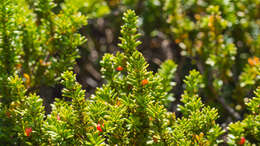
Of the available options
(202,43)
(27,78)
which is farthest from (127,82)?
(202,43)

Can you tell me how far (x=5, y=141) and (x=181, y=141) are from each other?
0.95 metres

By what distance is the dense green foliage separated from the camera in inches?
55.6

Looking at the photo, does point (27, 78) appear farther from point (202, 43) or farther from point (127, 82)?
point (202, 43)

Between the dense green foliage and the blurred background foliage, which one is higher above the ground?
the blurred background foliage

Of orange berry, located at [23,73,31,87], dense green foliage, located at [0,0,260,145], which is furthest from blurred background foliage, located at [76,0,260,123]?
orange berry, located at [23,73,31,87]

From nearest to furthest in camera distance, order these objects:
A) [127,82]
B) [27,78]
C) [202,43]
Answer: [127,82], [27,78], [202,43]

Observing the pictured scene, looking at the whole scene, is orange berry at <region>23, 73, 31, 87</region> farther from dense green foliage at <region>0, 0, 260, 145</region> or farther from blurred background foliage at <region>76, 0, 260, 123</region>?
blurred background foliage at <region>76, 0, 260, 123</region>

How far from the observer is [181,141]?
1373mm

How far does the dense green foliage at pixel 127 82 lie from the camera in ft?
4.63

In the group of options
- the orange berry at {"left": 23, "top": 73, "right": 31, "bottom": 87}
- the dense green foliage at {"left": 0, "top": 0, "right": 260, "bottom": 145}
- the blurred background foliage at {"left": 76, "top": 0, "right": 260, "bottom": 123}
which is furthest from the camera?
the blurred background foliage at {"left": 76, "top": 0, "right": 260, "bottom": 123}

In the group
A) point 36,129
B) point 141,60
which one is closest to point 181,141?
point 141,60

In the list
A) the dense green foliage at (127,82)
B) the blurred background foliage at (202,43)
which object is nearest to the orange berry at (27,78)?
the dense green foliage at (127,82)

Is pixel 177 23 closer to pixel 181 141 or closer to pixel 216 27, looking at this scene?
pixel 216 27

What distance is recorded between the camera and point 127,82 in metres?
1.43
